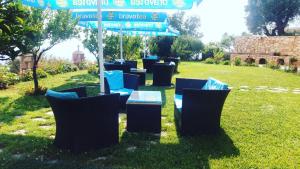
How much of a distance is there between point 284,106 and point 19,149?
6.53 metres

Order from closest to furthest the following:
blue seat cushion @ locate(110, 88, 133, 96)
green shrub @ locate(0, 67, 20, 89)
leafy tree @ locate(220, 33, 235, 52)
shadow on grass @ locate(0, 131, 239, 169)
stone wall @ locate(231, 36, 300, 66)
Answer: shadow on grass @ locate(0, 131, 239, 169), blue seat cushion @ locate(110, 88, 133, 96), green shrub @ locate(0, 67, 20, 89), stone wall @ locate(231, 36, 300, 66), leafy tree @ locate(220, 33, 235, 52)

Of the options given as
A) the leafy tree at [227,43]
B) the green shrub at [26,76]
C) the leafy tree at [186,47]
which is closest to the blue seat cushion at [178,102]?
the green shrub at [26,76]

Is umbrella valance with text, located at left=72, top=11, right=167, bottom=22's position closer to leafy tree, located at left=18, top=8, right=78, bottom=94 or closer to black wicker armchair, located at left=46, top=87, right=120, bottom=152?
leafy tree, located at left=18, top=8, right=78, bottom=94

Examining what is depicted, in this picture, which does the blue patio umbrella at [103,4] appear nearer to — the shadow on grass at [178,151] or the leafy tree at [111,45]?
the shadow on grass at [178,151]

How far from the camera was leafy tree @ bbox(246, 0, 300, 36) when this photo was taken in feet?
127

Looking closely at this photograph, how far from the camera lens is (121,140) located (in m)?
4.89

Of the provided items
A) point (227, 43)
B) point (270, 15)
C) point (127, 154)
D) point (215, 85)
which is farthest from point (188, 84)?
point (270, 15)

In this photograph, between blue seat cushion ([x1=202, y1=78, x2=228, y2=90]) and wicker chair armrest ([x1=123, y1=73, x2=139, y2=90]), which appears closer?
blue seat cushion ([x1=202, y1=78, x2=228, y2=90])

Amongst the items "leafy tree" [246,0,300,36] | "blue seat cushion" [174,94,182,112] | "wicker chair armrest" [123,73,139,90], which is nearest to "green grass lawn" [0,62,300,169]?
"blue seat cushion" [174,94,182,112]

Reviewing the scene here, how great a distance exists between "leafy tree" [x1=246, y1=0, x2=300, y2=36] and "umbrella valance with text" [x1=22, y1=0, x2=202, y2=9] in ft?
127

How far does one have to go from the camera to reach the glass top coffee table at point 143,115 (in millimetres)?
5266

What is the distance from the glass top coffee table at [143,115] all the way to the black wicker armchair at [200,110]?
1.44ft

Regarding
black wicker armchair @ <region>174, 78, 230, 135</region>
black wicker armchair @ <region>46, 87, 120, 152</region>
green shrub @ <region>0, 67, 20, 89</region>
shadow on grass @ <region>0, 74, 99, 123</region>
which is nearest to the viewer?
black wicker armchair @ <region>46, 87, 120, 152</region>

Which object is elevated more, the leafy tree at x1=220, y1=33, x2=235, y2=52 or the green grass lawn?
the leafy tree at x1=220, y1=33, x2=235, y2=52
